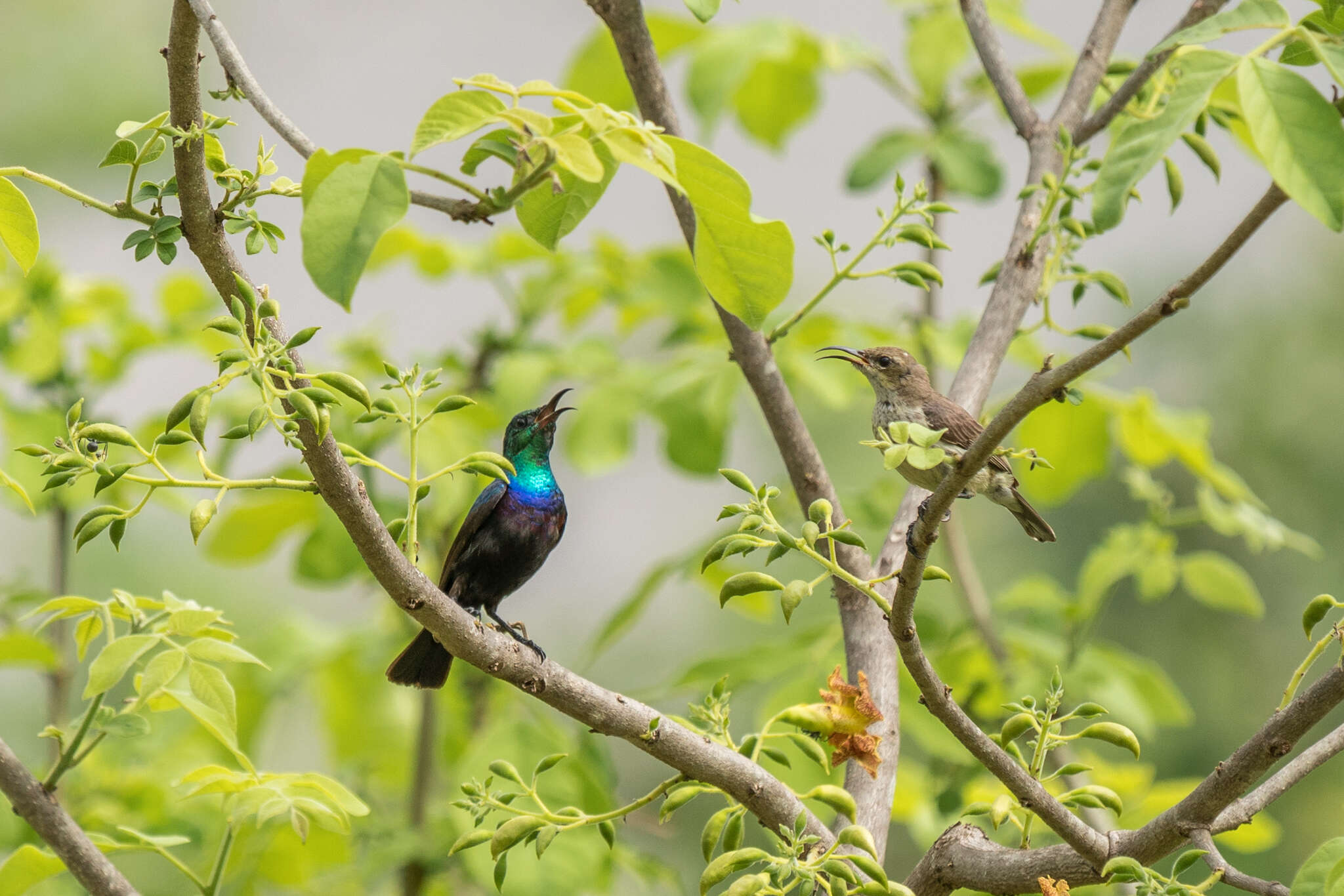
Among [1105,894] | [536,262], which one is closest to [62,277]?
[536,262]

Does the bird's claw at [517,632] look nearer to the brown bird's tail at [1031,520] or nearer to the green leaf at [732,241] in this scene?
the green leaf at [732,241]

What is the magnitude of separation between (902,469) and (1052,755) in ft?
4.88

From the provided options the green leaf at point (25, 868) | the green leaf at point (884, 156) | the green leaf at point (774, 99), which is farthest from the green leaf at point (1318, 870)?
the green leaf at point (774, 99)

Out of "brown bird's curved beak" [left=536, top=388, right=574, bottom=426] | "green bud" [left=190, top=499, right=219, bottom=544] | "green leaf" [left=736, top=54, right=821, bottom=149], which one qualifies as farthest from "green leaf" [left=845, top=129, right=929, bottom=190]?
"green bud" [left=190, top=499, right=219, bottom=544]

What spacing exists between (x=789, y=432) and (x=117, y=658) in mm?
1070

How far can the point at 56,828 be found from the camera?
1.68 metres

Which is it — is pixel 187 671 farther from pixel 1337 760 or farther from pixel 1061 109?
pixel 1337 760

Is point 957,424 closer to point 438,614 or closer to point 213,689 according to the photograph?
point 438,614

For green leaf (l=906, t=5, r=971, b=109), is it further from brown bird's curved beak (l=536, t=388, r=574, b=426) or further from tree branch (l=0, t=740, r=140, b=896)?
tree branch (l=0, t=740, r=140, b=896)

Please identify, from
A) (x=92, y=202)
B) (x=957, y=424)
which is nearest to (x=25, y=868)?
(x=92, y=202)

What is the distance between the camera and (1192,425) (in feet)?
9.57

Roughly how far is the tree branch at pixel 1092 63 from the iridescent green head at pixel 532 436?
1.21 meters

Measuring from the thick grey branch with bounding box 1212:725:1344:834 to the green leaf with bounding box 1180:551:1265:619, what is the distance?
161 centimetres

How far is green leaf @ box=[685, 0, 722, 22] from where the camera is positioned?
1.36m
